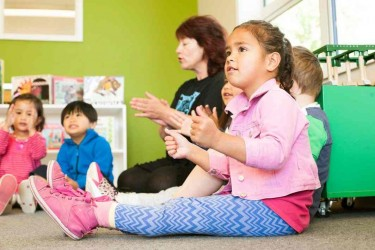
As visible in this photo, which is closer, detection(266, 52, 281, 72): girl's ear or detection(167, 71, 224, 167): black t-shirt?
detection(266, 52, 281, 72): girl's ear

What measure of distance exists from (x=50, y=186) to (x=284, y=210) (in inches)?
21.9

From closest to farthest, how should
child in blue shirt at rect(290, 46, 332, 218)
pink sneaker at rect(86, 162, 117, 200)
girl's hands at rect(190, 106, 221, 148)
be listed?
girl's hands at rect(190, 106, 221, 148) → pink sneaker at rect(86, 162, 117, 200) → child in blue shirt at rect(290, 46, 332, 218)

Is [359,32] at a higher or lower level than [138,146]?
higher

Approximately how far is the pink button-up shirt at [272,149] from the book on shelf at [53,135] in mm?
2252

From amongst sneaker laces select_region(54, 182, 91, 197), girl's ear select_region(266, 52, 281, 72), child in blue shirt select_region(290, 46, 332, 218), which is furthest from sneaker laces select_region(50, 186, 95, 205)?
child in blue shirt select_region(290, 46, 332, 218)

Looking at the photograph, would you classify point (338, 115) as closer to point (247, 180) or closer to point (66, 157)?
point (247, 180)

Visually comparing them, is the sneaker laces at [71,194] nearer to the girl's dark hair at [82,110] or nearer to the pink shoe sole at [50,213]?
the pink shoe sole at [50,213]

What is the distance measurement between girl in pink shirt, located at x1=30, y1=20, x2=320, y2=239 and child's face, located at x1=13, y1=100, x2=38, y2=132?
4.29ft

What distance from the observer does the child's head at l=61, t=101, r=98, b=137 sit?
7.81 feet

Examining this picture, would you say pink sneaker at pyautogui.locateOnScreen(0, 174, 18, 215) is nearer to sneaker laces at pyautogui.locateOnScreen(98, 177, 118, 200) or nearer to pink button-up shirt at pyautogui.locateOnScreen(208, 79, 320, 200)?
sneaker laces at pyautogui.locateOnScreen(98, 177, 118, 200)

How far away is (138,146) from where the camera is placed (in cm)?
353

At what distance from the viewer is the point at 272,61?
118 cm

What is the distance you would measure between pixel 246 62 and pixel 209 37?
92 cm

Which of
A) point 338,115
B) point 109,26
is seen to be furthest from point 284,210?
point 109,26
